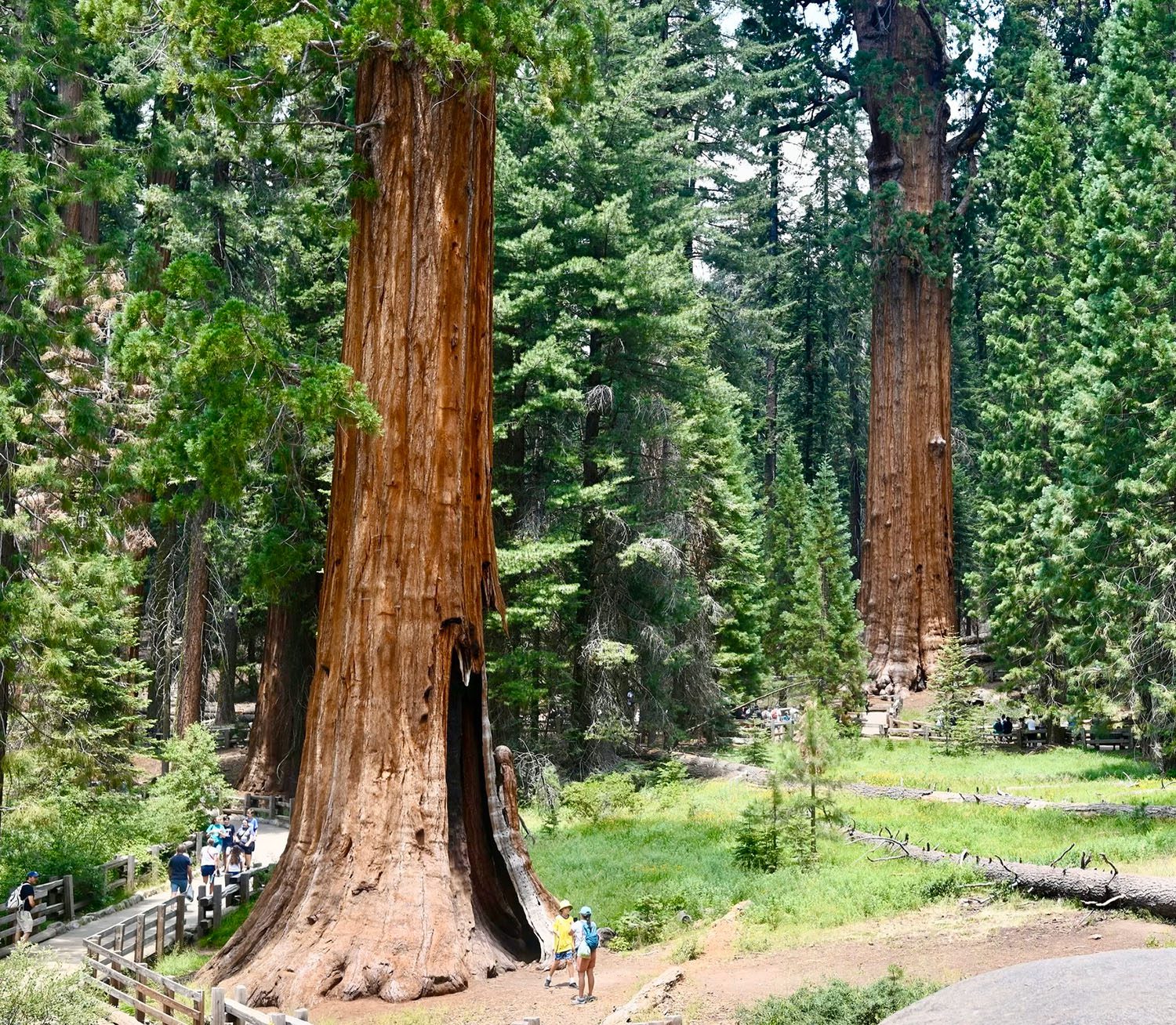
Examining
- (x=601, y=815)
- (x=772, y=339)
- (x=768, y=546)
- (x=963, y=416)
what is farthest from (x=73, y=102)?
(x=963, y=416)

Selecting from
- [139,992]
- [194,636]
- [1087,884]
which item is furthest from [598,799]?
[139,992]

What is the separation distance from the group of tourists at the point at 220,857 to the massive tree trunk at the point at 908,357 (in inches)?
893

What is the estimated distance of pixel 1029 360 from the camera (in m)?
35.5

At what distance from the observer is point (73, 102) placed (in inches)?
1014

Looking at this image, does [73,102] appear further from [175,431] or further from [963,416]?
[963,416]

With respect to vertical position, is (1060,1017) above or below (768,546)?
below

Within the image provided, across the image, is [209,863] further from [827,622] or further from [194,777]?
[827,622]

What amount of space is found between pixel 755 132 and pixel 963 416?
27.6 m

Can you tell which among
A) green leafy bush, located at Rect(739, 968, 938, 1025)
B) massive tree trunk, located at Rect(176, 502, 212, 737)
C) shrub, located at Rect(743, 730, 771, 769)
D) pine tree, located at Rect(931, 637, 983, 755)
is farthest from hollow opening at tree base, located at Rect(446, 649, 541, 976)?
pine tree, located at Rect(931, 637, 983, 755)

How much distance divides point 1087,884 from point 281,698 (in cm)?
2045

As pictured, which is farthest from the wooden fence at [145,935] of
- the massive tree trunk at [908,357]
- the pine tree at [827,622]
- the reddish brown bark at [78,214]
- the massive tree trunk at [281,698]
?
the massive tree trunk at [908,357]

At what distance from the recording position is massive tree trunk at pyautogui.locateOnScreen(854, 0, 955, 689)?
3934 cm

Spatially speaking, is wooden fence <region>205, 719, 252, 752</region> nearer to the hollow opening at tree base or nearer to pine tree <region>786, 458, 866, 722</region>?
pine tree <region>786, 458, 866, 722</region>

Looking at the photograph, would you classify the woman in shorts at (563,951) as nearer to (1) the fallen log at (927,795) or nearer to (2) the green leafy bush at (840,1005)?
(2) the green leafy bush at (840,1005)
